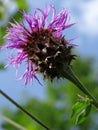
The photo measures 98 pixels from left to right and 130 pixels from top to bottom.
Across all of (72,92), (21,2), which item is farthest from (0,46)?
(72,92)

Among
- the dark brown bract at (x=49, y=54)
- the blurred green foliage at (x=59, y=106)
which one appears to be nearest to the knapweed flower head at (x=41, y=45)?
the dark brown bract at (x=49, y=54)

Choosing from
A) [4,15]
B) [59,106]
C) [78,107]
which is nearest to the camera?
[78,107]

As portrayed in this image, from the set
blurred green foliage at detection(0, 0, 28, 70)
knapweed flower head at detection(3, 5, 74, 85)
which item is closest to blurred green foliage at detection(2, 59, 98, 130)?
blurred green foliage at detection(0, 0, 28, 70)

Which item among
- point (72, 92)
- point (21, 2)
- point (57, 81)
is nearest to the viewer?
point (57, 81)

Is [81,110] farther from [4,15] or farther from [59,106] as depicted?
[59,106]

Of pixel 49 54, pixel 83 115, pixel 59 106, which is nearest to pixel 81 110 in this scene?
pixel 83 115

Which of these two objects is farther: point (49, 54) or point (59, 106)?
point (59, 106)

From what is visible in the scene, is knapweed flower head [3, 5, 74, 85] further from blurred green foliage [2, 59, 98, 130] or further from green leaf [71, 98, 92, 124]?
blurred green foliage [2, 59, 98, 130]

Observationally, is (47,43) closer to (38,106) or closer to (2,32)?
(2,32)

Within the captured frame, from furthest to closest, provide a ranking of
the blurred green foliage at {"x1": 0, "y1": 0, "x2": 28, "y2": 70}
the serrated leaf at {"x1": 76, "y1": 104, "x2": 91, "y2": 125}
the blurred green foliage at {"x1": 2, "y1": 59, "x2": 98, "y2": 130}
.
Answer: the blurred green foliage at {"x1": 2, "y1": 59, "x2": 98, "y2": 130}, the blurred green foliage at {"x1": 0, "y1": 0, "x2": 28, "y2": 70}, the serrated leaf at {"x1": 76, "y1": 104, "x2": 91, "y2": 125}
